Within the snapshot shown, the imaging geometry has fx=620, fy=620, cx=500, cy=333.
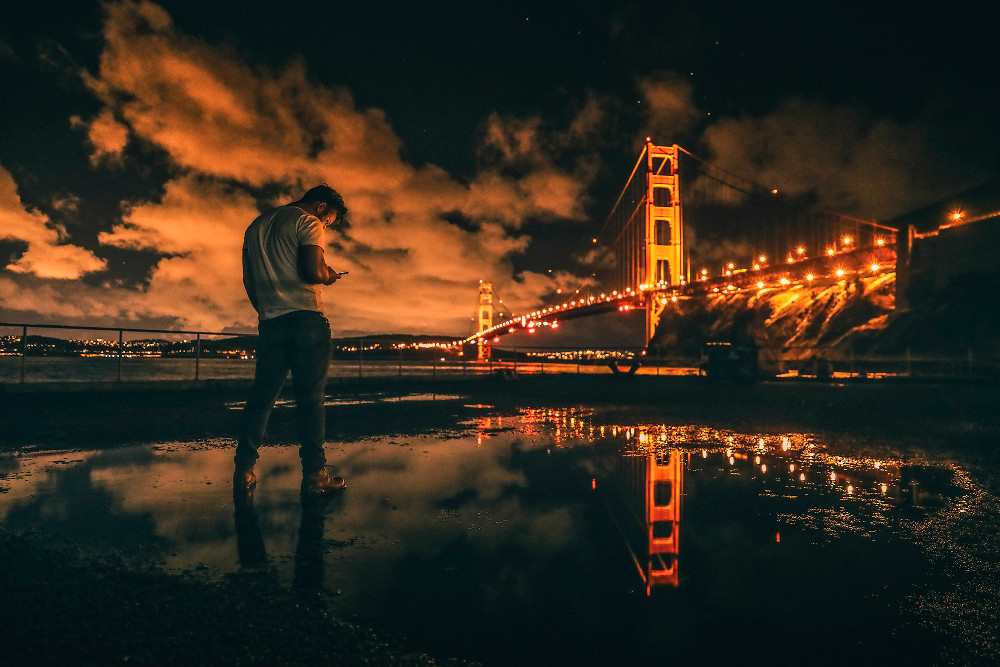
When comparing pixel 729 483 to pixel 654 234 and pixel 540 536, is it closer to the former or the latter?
pixel 540 536

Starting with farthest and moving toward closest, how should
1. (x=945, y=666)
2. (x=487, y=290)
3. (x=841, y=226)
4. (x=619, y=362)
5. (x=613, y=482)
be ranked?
(x=487, y=290)
(x=841, y=226)
(x=619, y=362)
(x=613, y=482)
(x=945, y=666)

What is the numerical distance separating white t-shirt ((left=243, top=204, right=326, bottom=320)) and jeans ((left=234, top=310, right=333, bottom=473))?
6 cm

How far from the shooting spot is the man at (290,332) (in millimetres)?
3273

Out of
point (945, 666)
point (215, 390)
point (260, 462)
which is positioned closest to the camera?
point (945, 666)

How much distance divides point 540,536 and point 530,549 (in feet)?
0.60

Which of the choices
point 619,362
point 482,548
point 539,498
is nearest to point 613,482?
point 539,498

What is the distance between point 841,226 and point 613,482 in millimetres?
61015

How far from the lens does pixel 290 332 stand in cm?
327

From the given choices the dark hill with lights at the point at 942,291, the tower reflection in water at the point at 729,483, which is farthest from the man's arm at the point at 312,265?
the dark hill with lights at the point at 942,291

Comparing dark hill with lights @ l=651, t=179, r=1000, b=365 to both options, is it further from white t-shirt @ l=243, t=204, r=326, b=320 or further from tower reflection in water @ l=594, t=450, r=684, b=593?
white t-shirt @ l=243, t=204, r=326, b=320

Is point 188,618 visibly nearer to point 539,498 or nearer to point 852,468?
point 539,498

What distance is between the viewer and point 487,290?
77.1 m

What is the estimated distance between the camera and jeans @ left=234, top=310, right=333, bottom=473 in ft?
10.7

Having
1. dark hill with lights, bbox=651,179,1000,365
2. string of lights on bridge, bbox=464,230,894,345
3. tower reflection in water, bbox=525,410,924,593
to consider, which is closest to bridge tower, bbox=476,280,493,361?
string of lights on bridge, bbox=464,230,894,345
